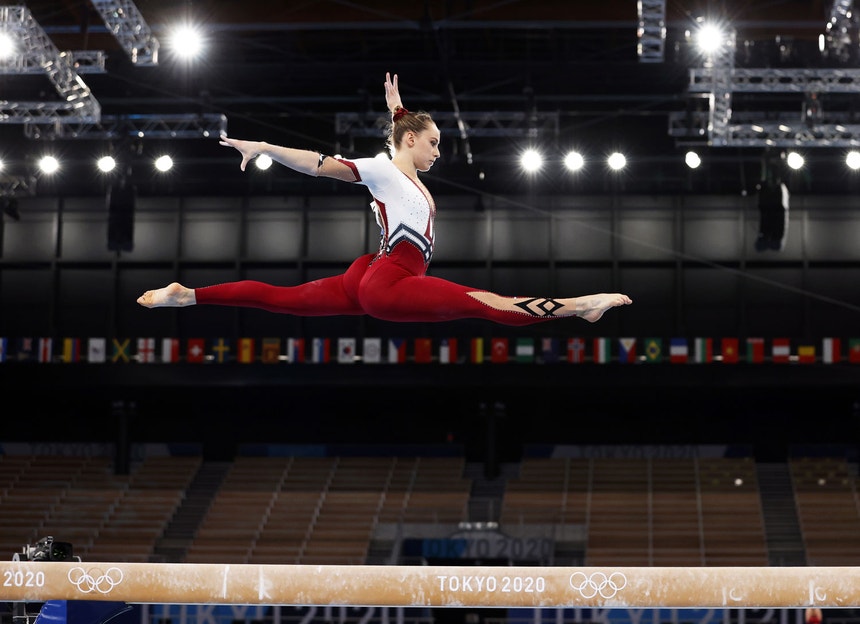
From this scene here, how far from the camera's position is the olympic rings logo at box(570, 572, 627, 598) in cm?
599

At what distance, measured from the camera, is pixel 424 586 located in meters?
6.00

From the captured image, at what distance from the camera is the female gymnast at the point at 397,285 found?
5559mm

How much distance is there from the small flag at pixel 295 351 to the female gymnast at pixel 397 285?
1654 cm

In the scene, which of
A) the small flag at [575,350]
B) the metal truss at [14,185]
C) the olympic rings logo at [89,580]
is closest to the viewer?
the olympic rings logo at [89,580]

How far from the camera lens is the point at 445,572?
603 cm

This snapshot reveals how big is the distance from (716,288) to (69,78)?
45.1 ft

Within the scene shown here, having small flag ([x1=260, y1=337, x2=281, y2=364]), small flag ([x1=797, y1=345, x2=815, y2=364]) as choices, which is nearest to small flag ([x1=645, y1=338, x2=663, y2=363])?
small flag ([x1=797, y1=345, x2=815, y2=364])

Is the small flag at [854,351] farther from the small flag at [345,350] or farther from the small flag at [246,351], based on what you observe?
the small flag at [246,351]

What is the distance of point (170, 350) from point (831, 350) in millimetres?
13162

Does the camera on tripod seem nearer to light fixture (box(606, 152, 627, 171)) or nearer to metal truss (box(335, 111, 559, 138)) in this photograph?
metal truss (box(335, 111, 559, 138))

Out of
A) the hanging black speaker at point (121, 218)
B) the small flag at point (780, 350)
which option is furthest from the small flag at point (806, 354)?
the hanging black speaker at point (121, 218)

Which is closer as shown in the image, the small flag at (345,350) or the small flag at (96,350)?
the small flag at (345,350)

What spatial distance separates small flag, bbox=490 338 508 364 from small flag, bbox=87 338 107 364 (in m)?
8.04

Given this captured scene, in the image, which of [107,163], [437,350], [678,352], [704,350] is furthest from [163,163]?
[704,350]
